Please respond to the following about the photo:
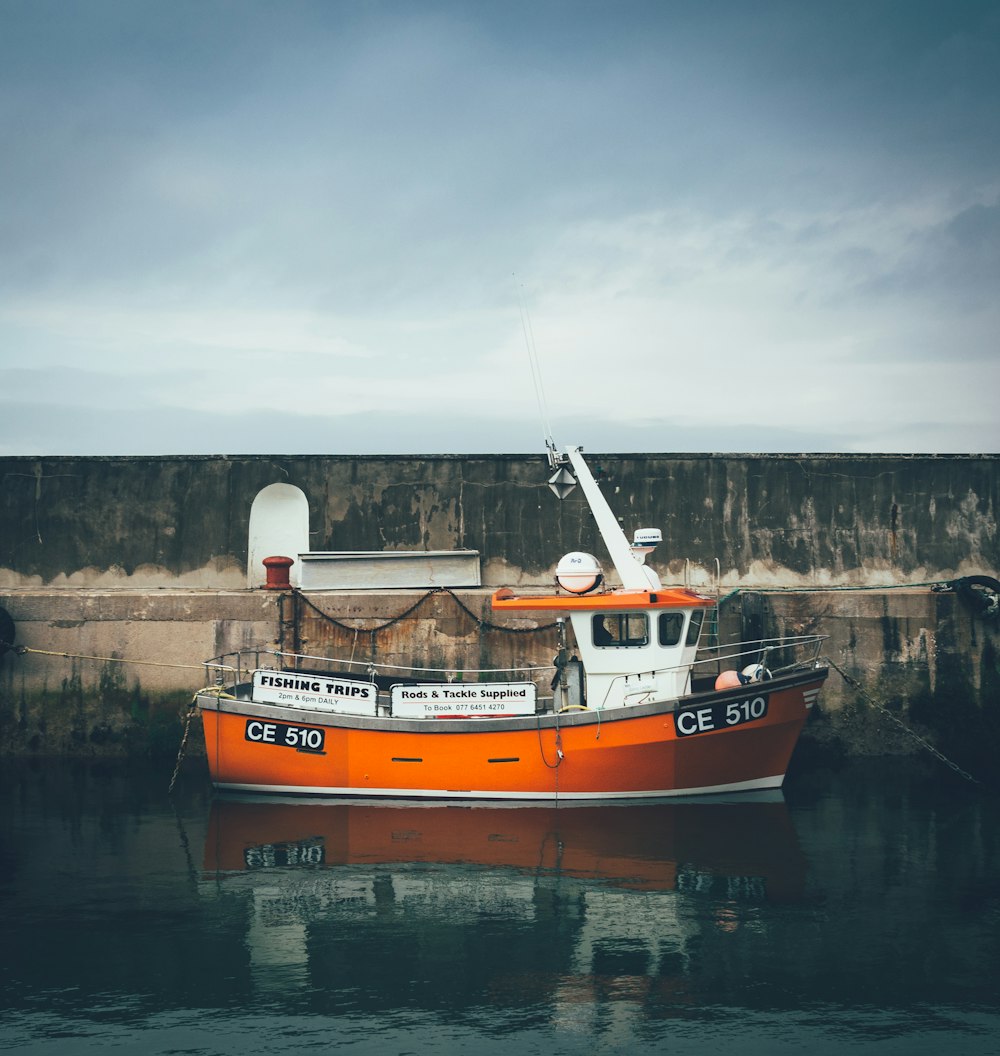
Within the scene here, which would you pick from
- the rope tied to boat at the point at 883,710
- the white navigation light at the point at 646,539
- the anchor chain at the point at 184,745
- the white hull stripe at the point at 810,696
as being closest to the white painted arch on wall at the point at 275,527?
the anchor chain at the point at 184,745

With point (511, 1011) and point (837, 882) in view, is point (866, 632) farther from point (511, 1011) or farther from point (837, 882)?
point (511, 1011)

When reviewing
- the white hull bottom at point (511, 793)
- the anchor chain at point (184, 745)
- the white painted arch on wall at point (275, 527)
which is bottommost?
Answer: the white hull bottom at point (511, 793)

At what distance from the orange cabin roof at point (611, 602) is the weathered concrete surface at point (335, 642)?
2177 mm

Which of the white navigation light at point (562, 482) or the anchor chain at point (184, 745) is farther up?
the white navigation light at point (562, 482)

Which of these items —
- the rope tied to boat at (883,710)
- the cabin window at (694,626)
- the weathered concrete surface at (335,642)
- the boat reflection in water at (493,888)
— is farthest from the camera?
the weathered concrete surface at (335,642)

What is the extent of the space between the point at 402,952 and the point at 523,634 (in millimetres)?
6525

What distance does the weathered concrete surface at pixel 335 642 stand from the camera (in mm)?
13609

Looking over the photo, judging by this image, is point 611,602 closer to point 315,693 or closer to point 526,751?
point 526,751

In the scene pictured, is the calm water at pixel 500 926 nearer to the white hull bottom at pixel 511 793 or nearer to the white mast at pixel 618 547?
the white hull bottom at pixel 511 793

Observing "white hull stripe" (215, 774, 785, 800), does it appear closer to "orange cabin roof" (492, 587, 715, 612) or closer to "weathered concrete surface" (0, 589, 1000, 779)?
"weathered concrete surface" (0, 589, 1000, 779)

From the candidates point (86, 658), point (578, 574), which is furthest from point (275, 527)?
point (578, 574)


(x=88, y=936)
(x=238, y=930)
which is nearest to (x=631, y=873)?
(x=238, y=930)

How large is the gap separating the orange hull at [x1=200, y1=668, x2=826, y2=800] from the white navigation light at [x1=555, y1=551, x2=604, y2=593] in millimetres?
1450

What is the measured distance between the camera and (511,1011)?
6.68 m
